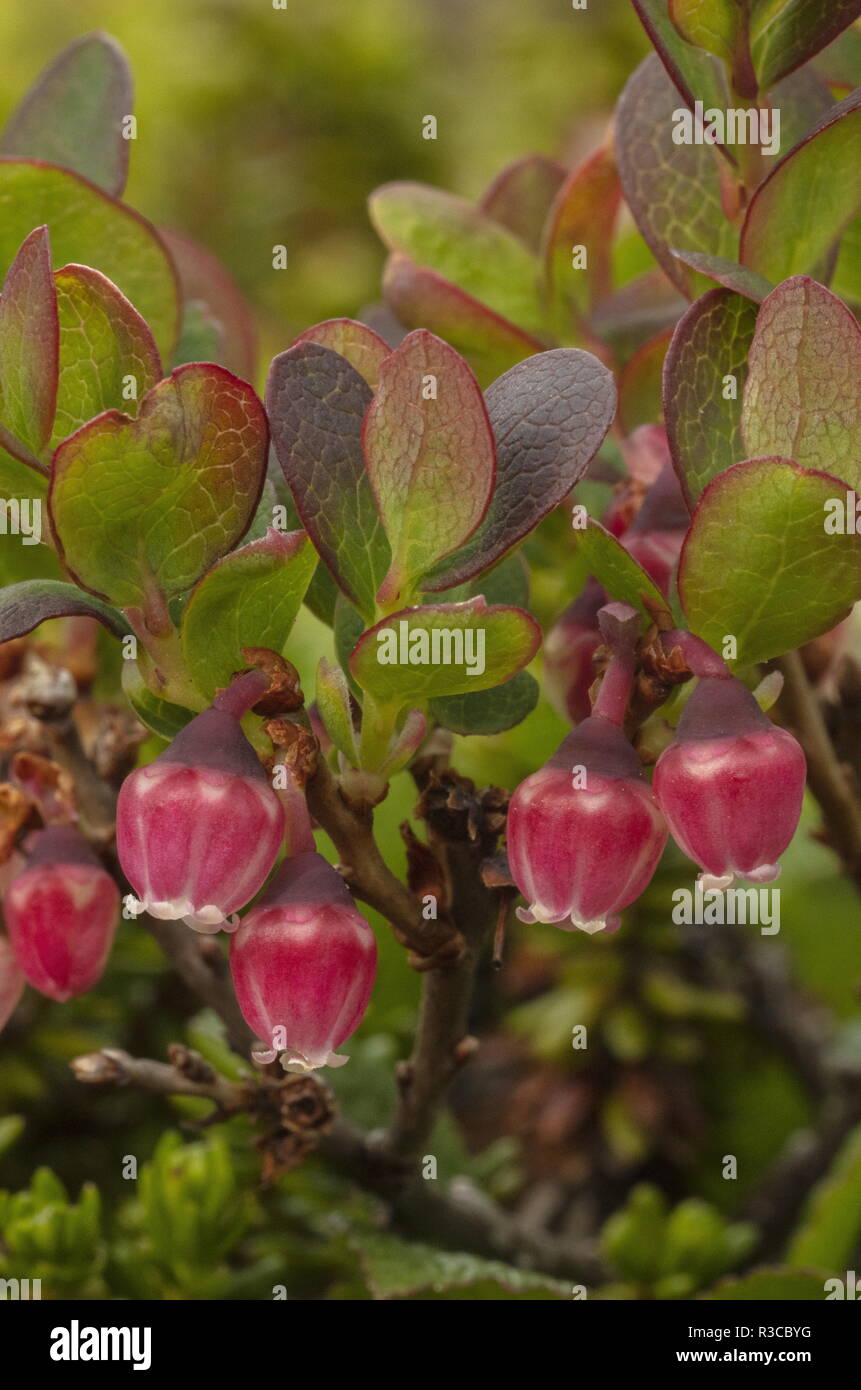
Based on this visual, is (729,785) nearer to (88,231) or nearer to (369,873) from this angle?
(369,873)

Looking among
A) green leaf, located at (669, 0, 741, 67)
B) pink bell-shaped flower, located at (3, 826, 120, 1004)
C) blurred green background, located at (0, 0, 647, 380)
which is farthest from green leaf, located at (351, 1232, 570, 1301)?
blurred green background, located at (0, 0, 647, 380)

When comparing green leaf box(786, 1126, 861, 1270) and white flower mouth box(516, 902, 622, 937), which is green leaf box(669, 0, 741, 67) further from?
green leaf box(786, 1126, 861, 1270)

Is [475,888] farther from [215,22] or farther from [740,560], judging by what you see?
[215,22]

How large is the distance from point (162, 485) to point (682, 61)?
253 millimetres

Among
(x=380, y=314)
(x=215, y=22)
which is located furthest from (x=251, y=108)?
(x=380, y=314)

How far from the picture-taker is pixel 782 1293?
2.03ft

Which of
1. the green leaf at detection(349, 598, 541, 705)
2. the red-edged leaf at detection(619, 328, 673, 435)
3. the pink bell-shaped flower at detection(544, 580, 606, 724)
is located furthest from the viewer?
the red-edged leaf at detection(619, 328, 673, 435)

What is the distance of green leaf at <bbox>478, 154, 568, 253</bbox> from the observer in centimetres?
77

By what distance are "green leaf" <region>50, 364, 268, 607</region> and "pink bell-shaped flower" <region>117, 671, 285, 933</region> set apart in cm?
5

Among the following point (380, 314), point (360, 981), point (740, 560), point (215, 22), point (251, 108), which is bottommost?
point (360, 981)

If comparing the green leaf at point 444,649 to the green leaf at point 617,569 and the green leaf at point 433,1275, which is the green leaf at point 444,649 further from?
the green leaf at point 433,1275

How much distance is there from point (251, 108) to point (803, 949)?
50.9 inches

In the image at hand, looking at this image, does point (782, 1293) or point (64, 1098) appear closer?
point (782, 1293)

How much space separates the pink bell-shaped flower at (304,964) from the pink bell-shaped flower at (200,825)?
17mm
